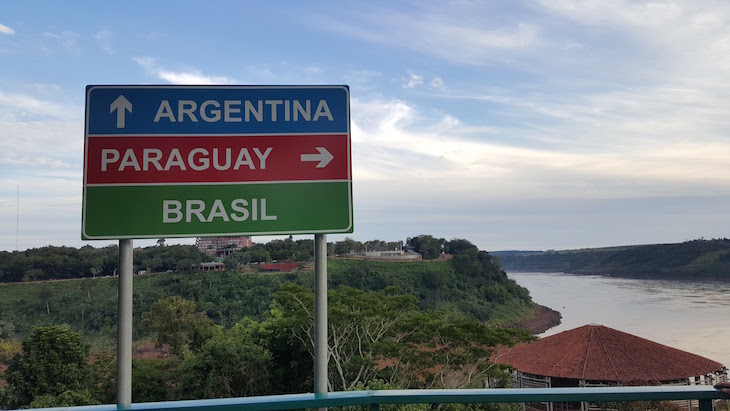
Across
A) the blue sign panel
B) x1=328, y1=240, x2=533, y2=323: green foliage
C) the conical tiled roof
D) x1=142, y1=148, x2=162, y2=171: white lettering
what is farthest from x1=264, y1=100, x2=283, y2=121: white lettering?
x1=328, y1=240, x2=533, y2=323: green foliage

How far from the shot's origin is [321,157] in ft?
6.86

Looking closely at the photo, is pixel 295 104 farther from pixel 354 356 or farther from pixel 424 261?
pixel 424 261

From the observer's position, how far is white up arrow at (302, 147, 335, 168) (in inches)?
82.2

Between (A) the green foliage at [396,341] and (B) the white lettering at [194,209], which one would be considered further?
(A) the green foliage at [396,341]

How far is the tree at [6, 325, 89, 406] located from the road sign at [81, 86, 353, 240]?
15.7 meters

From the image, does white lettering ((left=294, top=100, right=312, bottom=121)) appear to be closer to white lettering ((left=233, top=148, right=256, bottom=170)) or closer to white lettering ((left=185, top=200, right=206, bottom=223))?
white lettering ((left=233, top=148, right=256, bottom=170))

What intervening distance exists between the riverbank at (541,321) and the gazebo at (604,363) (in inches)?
847

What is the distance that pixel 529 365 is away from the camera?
1485 centimetres

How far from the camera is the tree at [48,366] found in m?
14.9

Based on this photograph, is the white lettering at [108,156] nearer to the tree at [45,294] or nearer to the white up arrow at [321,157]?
the white up arrow at [321,157]

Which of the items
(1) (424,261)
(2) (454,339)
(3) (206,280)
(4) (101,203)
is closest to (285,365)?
(2) (454,339)

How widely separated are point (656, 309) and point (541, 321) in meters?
9.77

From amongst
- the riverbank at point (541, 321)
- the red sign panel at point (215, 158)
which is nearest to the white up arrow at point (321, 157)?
the red sign panel at point (215, 158)

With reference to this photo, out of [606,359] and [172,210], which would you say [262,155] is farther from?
[606,359]
